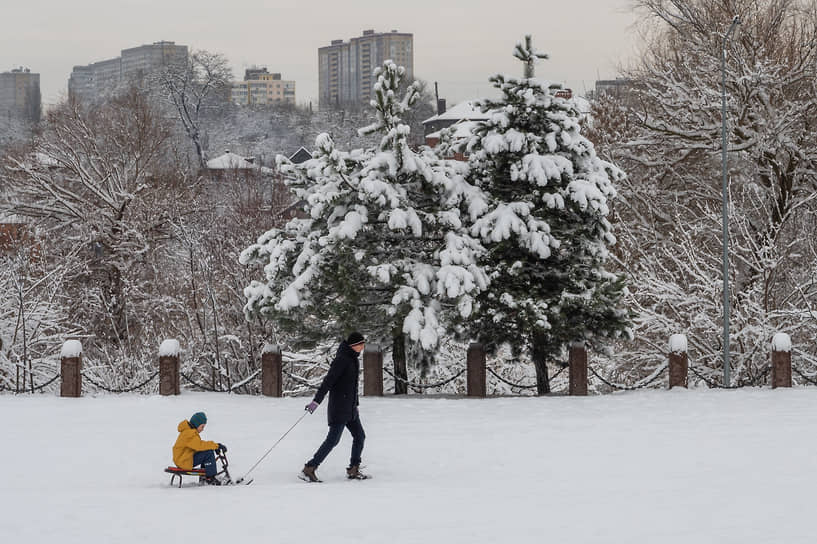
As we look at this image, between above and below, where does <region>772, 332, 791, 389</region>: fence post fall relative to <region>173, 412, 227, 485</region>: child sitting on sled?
above

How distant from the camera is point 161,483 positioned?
38.5ft

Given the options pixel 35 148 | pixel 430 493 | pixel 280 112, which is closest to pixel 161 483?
pixel 430 493

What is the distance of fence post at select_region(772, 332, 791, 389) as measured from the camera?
60.1ft

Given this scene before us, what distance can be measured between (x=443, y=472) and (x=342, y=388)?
1.66m

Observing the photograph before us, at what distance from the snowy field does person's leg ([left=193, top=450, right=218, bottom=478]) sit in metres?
0.28

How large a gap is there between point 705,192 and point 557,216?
10228 millimetres

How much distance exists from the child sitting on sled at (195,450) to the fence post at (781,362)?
11252mm

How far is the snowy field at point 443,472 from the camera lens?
29.4ft

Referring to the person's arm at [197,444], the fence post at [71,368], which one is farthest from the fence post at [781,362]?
the fence post at [71,368]

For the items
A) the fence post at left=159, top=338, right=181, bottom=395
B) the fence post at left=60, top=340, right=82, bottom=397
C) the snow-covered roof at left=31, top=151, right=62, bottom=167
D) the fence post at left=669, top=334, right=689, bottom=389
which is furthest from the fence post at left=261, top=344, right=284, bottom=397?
the snow-covered roof at left=31, top=151, right=62, bottom=167

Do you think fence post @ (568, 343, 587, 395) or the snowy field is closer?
the snowy field

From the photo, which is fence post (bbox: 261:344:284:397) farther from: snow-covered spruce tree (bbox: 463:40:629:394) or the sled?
the sled

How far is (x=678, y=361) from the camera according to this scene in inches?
728

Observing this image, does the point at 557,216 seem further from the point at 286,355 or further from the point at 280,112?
the point at 280,112
